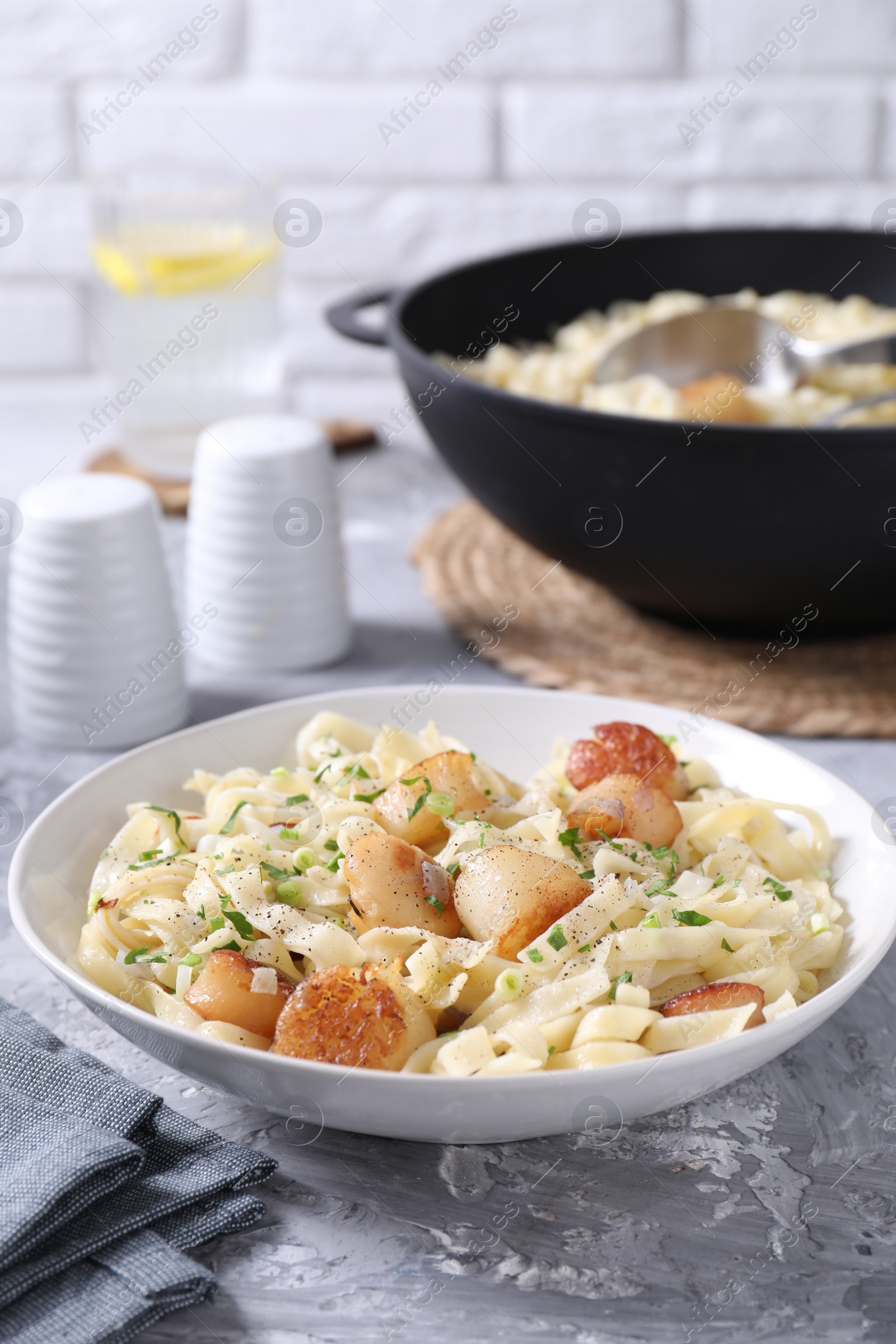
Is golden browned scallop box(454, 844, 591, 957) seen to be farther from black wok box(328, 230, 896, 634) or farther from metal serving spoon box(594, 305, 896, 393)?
metal serving spoon box(594, 305, 896, 393)

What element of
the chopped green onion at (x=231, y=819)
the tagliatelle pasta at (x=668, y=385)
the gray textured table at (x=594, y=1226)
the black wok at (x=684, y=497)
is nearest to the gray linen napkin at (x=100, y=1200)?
the gray textured table at (x=594, y=1226)

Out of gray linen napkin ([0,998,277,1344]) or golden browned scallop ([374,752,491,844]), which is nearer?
gray linen napkin ([0,998,277,1344])

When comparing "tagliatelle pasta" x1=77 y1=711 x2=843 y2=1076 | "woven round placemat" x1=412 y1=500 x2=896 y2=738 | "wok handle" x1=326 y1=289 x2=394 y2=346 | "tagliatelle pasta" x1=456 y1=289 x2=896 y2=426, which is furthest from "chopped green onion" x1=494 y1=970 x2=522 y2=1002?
"wok handle" x1=326 y1=289 x2=394 y2=346

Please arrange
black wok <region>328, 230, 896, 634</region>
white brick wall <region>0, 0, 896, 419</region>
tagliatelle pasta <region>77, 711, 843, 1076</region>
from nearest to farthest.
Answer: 1. tagliatelle pasta <region>77, 711, 843, 1076</region>
2. black wok <region>328, 230, 896, 634</region>
3. white brick wall <region>0, 0, 896, 419</region>

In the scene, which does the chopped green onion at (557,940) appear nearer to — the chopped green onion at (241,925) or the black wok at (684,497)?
the chopped green onion at (241,925)

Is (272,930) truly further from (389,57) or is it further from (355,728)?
(389,57)

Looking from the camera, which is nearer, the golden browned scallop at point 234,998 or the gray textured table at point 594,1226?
the gray textured table at point 594,1226

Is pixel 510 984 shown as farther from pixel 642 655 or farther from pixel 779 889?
pixel 642 655
